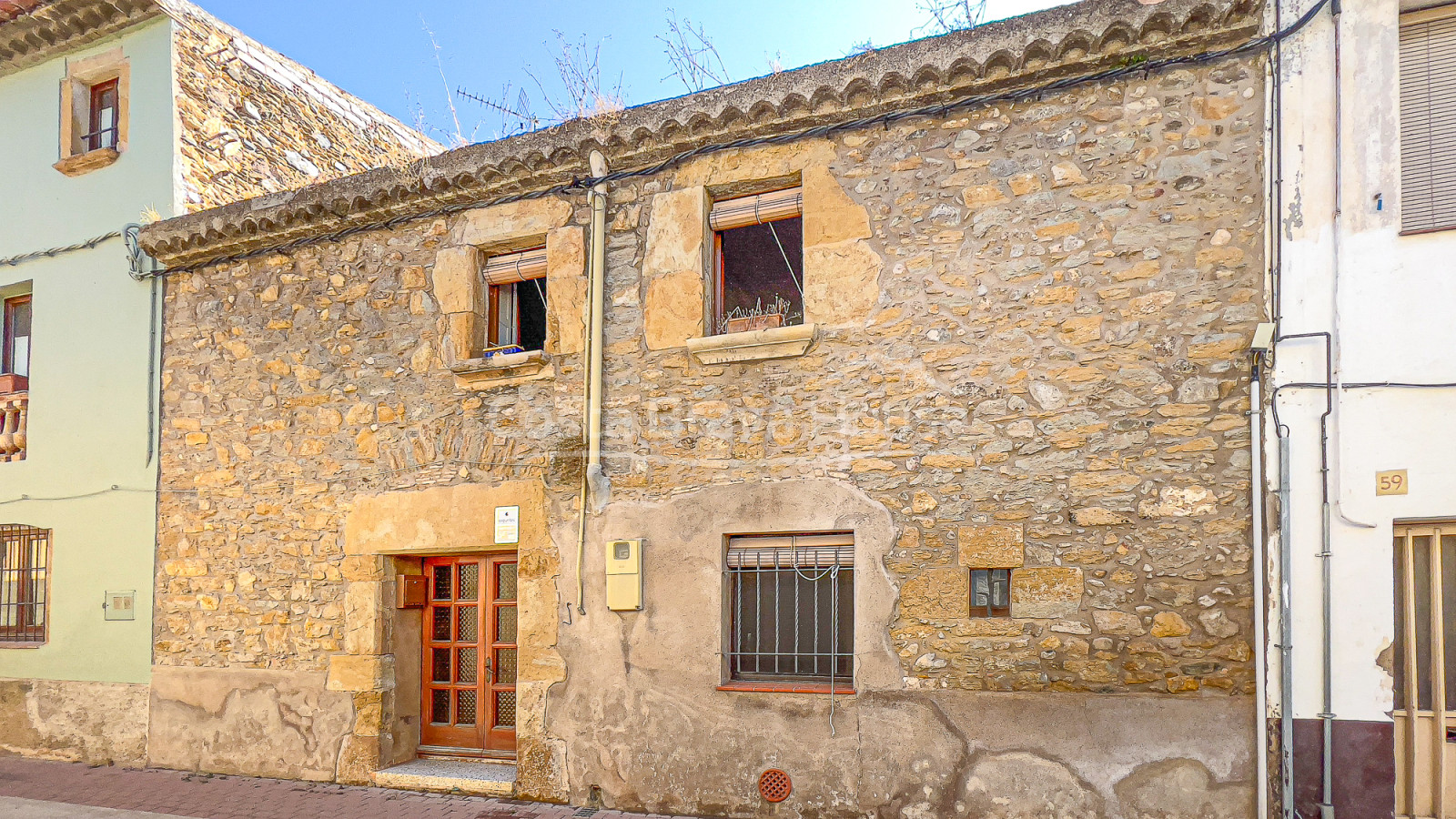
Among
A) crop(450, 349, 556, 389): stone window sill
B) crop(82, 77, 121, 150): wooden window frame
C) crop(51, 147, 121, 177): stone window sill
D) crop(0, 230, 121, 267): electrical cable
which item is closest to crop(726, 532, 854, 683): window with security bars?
crop(450, 349, 556, 389): stone window sill

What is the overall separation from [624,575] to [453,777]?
75.9 inches

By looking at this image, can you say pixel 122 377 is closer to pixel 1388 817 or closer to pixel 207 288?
pixel 207 288

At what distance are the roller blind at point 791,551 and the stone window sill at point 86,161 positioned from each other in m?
6.74

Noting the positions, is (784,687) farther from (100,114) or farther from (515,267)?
(100,114)

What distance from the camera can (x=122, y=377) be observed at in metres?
8.46

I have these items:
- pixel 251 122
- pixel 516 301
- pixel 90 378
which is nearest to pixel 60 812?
pixel 90 378

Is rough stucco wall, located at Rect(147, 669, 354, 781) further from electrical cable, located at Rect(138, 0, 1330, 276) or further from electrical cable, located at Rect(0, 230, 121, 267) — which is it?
electrical cable, located at Rect(0, 230, 121, 267)

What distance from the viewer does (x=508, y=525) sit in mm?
6770

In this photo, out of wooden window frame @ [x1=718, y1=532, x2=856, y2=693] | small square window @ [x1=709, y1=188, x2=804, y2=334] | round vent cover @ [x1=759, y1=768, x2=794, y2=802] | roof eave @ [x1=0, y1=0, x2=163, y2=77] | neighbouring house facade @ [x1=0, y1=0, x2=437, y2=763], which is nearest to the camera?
round vent cover @ [x1=759, y1=768, x2=794, y2=802]

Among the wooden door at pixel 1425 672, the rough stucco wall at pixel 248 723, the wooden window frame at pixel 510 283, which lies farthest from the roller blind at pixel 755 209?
the rough stucco wall at pixel 248 723

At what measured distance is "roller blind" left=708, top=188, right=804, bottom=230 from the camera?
6.34 meters

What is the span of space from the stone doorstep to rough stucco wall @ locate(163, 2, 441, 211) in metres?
4.37

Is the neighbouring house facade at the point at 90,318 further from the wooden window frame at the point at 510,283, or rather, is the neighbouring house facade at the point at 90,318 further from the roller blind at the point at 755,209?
the roller blind at the point at 755,209

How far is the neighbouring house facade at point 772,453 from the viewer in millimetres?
5223
